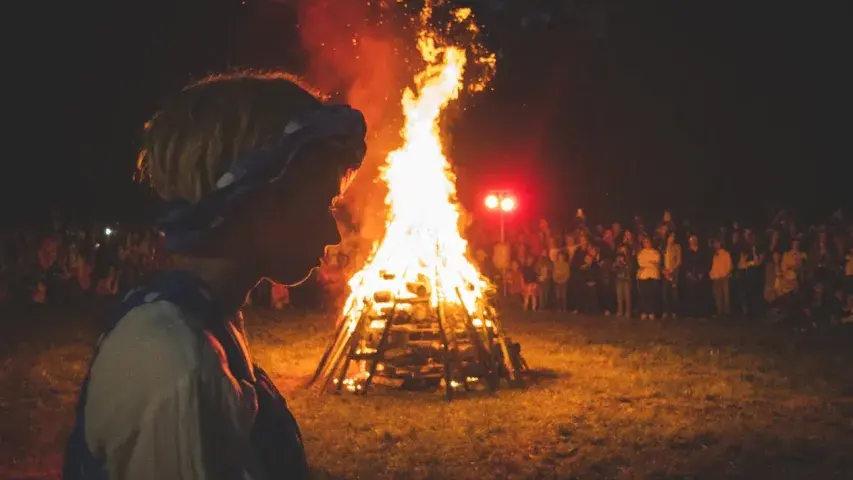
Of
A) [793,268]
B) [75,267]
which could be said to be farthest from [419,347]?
[75,267]

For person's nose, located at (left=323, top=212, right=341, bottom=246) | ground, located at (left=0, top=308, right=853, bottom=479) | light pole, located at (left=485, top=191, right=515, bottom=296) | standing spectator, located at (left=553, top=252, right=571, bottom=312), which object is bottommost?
ground, located at (left=0, top=308, right=853, bottom=479)

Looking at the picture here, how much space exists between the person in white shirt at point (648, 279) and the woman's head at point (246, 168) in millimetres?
16696

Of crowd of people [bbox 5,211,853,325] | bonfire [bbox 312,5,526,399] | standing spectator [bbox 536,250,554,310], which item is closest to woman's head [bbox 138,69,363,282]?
bonfire [bbox 312,5,526,399]

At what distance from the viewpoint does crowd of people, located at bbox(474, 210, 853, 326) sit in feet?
54.7

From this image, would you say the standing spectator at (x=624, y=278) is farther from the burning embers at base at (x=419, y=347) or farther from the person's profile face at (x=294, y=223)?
the person's profile face at (x=294, y=223)

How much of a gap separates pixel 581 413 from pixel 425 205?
3.98 metres

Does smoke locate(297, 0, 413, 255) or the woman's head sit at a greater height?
smoke locate(297, 0, 413, 255)

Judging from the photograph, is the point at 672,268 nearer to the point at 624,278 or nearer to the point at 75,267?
the point at 624,278

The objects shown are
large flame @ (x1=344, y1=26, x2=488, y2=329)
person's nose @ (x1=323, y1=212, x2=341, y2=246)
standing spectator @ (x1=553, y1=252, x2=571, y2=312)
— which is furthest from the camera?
standing spectator @ (x1=553, y1=252, x2=571, y2=312)

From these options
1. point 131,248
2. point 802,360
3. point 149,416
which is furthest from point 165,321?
point 131,248

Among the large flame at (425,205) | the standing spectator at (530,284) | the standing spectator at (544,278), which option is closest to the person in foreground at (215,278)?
the large flame at (425,205)

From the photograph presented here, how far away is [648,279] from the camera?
18.0 m

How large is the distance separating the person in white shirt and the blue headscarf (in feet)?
55.0

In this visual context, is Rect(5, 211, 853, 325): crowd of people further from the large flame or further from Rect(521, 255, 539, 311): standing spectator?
the large flame
